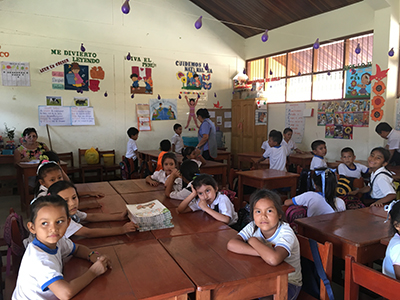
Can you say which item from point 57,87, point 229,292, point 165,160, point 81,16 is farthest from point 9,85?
point 229,292

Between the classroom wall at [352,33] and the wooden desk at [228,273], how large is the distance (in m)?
4.45

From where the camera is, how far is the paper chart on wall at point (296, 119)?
6.38 metres

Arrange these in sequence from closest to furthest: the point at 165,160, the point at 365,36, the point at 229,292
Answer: the point at 229,292, the point at 165,160, the point at 365,36

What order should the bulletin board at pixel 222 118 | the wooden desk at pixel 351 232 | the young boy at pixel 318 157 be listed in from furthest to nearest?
1. the bulletin board at pixel 222 118
2. the young boy at pixel 318 157
3. the wooden desk at pixel 351 232

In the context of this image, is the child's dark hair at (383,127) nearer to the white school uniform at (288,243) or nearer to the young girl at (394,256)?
the young girl at (394,256)

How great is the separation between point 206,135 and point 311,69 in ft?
8.89

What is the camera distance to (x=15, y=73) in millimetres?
5570

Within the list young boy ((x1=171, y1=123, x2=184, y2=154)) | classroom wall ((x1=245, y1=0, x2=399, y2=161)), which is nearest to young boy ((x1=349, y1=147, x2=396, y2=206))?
classroom wall ((x1=245, y1=0, x2=399, y2=161))

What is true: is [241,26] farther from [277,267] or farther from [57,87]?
[277,267]

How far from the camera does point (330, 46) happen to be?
5.88 m

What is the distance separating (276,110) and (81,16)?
4462 mm

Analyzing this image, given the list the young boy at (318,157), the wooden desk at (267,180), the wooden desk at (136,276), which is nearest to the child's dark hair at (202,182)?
the wooden desk at (136,276)

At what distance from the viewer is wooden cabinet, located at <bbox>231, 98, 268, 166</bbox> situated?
23.9 ft

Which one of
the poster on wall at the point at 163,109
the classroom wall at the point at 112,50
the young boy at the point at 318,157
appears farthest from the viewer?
the poster on wall at the point at 163,109
